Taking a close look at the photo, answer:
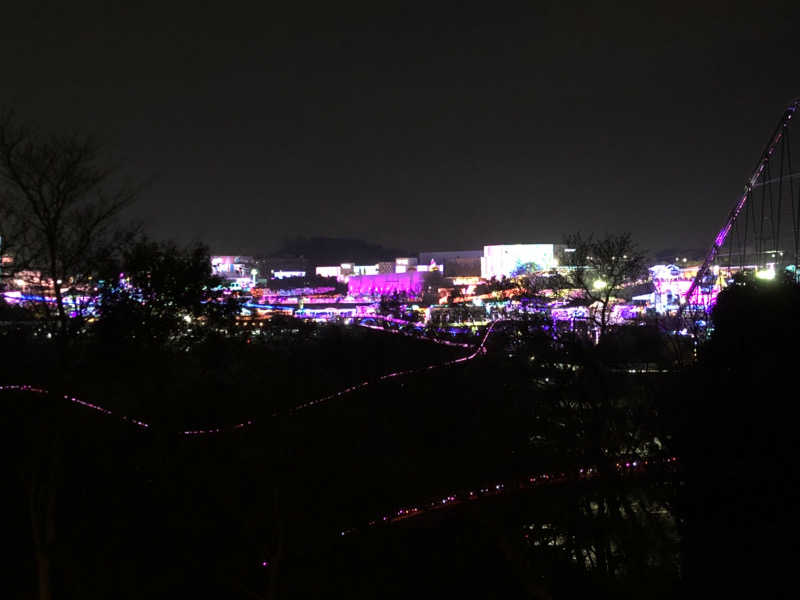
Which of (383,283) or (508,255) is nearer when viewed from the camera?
(383,283)

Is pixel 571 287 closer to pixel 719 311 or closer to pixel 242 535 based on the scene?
pixel 719 311

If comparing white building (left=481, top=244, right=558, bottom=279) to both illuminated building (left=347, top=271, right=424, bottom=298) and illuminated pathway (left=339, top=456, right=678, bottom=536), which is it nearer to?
illuminated building (left=347, top=271, right=424, bottom=298)

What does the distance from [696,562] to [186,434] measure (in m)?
6.61

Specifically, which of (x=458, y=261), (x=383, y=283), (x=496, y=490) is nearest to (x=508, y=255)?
(x=458, y=261)

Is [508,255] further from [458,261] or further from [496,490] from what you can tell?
[496,490]

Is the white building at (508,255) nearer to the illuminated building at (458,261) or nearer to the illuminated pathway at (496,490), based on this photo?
the illuminated building at (458,261)

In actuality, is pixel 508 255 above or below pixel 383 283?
above

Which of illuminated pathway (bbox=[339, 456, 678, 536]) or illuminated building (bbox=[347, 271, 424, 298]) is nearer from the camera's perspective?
illuminated pathway (bbox=[339, 456, 678, 536])

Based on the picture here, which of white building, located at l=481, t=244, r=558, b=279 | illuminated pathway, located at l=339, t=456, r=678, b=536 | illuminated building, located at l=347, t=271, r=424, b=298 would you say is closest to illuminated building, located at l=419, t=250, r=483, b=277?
white building, located at l=481, t=244, r=558, b=279

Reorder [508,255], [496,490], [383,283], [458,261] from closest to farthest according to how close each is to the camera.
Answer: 1. [496,490]
2. [383,283]
3. [508,255]
4. [458,261]

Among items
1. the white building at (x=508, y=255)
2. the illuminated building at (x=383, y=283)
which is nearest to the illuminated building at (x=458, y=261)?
the white building at (x=508, y=255)

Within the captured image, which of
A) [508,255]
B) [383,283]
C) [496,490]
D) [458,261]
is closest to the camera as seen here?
[496,490]

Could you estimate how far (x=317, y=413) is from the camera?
9.84 m

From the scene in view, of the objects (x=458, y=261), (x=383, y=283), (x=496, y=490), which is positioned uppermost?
(x=458, y=261)
